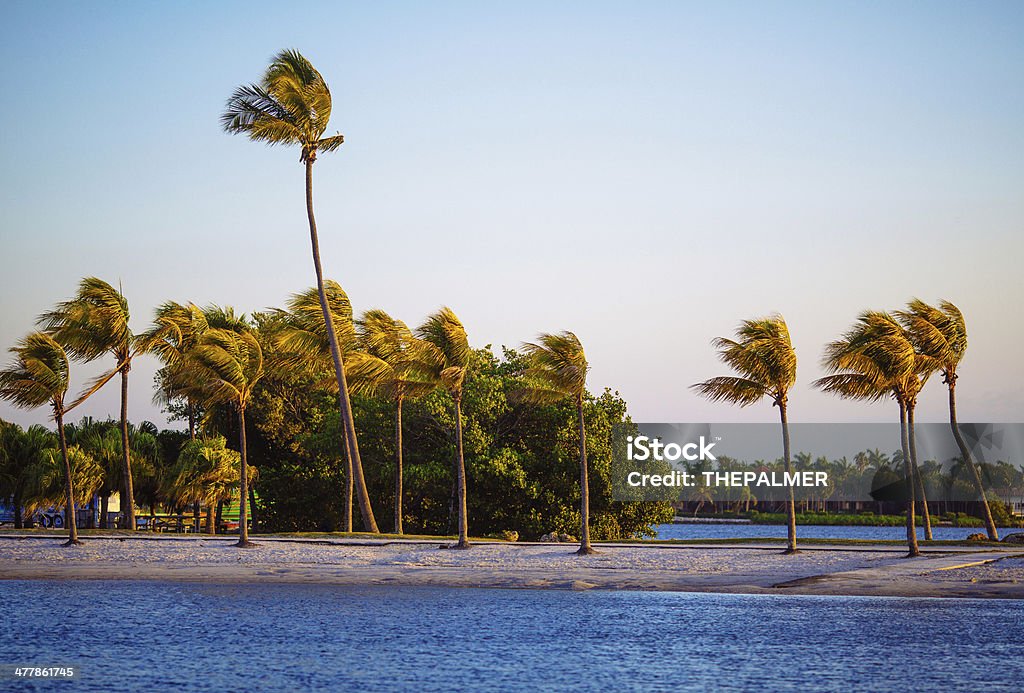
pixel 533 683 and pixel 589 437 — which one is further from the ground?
pixel 589 437

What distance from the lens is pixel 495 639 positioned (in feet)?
74.7

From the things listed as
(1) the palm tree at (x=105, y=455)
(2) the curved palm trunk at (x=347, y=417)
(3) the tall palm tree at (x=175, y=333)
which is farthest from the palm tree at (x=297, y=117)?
(1) the palm tree at (x=105, y=455)

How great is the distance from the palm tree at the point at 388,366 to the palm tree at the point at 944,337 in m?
19.2

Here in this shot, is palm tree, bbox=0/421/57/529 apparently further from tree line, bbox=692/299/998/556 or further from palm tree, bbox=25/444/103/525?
tree line, bbox=692/299/998/556

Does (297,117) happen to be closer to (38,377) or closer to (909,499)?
(38,377)

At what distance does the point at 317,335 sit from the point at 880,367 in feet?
78.2

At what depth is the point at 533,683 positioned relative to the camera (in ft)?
60.3

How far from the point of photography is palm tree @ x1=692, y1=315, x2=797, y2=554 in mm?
36281

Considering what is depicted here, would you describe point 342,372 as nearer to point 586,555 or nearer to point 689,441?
point 586,555

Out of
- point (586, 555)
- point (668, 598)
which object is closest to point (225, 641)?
point (668, 598)

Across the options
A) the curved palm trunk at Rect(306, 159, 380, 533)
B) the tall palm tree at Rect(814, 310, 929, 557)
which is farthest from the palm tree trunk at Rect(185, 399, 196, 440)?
the tall palm tree at Rect(814, 310, 929, 557)

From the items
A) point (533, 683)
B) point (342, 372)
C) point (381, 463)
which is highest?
point (342, 372)

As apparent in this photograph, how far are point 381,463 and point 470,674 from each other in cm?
3553

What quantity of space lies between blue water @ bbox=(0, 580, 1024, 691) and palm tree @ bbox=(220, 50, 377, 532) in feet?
49.8
